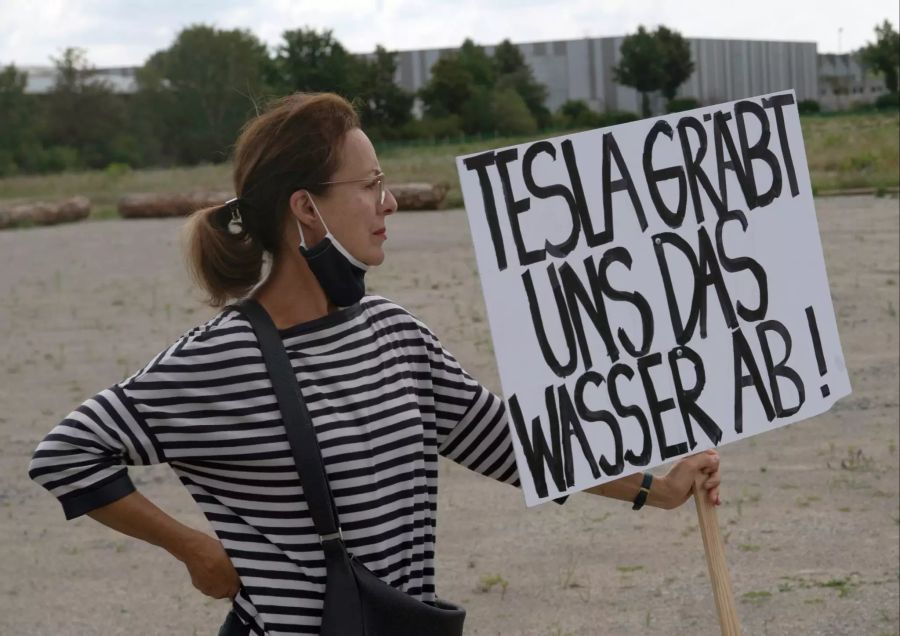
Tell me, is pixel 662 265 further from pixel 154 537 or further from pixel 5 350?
pixel 5 350

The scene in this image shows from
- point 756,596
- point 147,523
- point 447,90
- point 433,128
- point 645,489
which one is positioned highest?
point 447,90

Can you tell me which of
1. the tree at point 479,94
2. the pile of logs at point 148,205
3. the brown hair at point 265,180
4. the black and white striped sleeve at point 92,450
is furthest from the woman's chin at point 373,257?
the tree at point 479,94

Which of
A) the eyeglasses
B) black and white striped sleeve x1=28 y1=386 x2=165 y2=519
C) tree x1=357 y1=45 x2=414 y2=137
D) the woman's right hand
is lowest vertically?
the woman's right hand

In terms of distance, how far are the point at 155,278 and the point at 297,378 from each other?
13.9 m

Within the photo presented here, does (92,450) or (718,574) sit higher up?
(92,450)

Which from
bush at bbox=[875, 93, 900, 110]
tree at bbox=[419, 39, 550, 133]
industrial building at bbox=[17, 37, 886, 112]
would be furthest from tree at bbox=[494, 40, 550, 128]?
bush at bbox=[875, 93, 900, 110]

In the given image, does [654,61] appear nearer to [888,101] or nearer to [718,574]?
[888,101]

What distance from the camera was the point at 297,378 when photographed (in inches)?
91.7

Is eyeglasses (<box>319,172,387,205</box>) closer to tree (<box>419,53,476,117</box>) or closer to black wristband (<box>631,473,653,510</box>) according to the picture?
black wristband (<box>631,473,653,510</box>)

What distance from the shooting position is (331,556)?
230 cm

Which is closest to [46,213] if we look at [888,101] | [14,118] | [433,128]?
[14,118]

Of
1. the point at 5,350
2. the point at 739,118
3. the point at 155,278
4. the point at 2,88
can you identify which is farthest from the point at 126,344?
the point at 2,88

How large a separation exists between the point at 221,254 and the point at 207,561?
0.53m

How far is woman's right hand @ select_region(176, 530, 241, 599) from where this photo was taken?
232 centimetres
